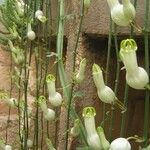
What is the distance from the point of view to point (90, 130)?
0.85 metres

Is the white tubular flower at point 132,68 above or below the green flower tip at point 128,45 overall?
below

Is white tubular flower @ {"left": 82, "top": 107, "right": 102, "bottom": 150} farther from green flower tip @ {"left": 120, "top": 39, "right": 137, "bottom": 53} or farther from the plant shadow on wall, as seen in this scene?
green flower tip @ {"left": 120, "top": 39, "right": 137, "bottom": 53}

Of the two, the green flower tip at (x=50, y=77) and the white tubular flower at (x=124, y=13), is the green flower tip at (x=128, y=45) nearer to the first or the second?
the white tubular flower at (x=124, y=13)

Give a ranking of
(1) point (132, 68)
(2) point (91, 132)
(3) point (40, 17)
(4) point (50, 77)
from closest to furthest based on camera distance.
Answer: (1) point (132, 68) < (2) point (91, 132) < (4) point (50, 77) < (3) point (40, 17)

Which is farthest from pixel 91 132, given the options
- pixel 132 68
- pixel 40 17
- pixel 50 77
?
pixel 40 17

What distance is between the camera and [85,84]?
158cm

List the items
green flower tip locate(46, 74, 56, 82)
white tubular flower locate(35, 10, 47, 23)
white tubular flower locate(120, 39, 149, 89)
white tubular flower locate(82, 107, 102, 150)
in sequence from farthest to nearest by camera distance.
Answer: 1. white tubular flower locate(35, 10, 47, 23)
2. green flower tip locate(46, 74, 56, 82)
3. white tubular flower locate(82, 107, 102, 150)
4. white tubular flower locate(120, 39, 149, 89)

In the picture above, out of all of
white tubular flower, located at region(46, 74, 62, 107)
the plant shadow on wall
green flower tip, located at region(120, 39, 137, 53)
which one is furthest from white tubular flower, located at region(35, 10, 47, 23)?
green flower tip, located at region(120, 39, 137, 53)

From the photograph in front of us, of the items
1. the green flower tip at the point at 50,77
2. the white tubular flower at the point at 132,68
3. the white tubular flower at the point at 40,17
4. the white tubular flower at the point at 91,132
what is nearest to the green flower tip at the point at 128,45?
the white tubular flower at the point at 132,68

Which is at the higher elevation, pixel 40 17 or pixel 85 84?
pixel 40 17

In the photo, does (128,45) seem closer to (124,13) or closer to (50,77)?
(124,13)

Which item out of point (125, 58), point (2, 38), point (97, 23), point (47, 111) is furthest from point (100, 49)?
point (2, 38)

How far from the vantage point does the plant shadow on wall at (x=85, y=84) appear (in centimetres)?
77

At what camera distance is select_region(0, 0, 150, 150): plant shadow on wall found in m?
0.77
